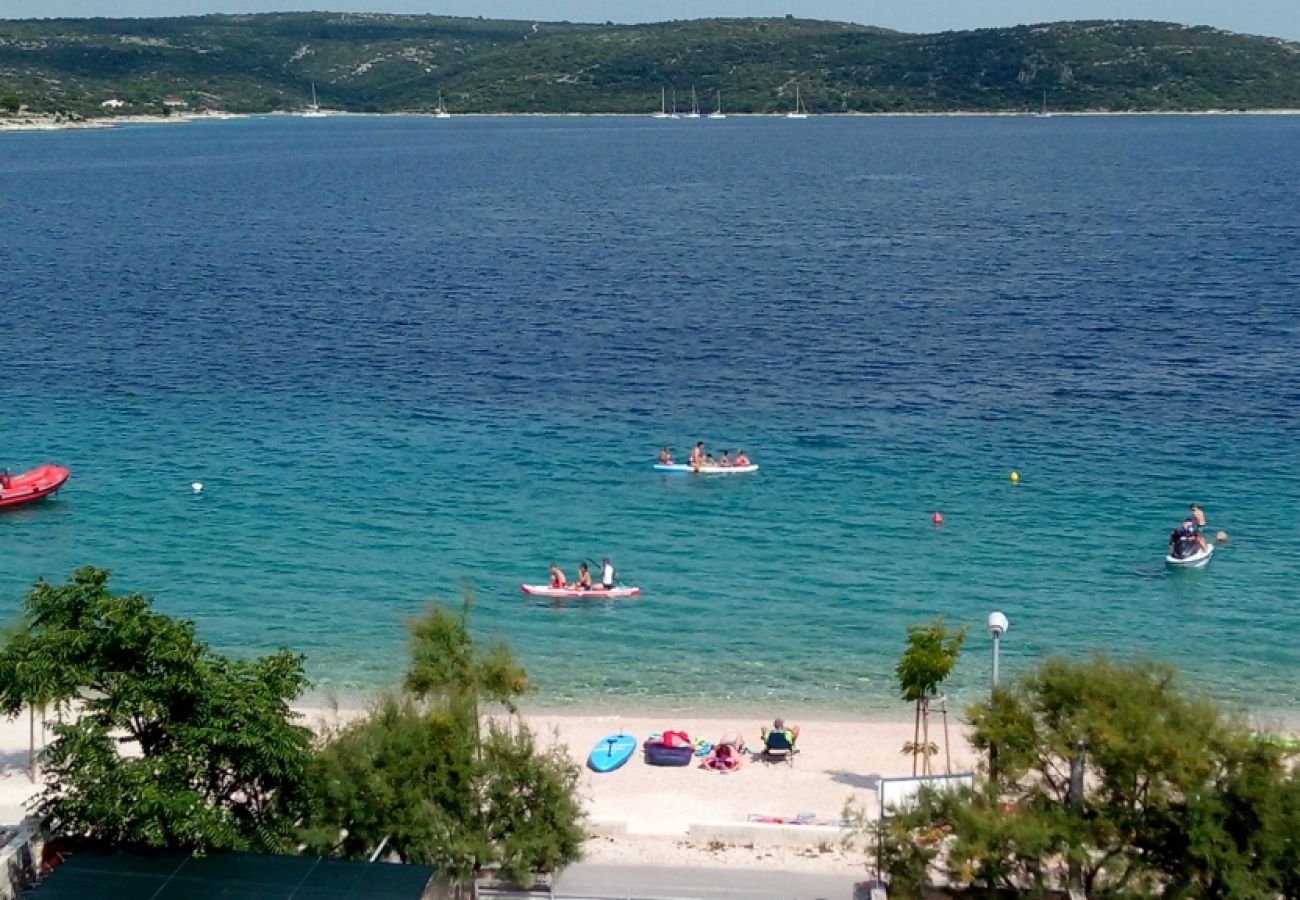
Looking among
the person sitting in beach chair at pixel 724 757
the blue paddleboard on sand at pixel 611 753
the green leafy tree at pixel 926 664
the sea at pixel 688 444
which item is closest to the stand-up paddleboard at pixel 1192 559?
the sea at pixel 688 444

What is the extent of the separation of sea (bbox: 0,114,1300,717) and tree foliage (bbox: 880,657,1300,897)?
11.3m

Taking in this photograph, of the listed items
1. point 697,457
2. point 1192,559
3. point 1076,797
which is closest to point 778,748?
point 1076,797

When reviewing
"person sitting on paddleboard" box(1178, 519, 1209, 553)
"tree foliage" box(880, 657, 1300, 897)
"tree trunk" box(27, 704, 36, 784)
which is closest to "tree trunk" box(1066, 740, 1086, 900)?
"tree foliage" box(880, 657, 1300, 897)

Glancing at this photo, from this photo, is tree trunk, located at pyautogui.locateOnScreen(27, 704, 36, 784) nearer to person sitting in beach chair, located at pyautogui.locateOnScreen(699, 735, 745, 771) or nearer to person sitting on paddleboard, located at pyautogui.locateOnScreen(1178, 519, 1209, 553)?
person sitting in beach chair, located at pyautogui.locateOnScreen(699, 735, 745, 771)

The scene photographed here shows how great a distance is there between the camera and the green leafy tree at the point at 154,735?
18.5 m

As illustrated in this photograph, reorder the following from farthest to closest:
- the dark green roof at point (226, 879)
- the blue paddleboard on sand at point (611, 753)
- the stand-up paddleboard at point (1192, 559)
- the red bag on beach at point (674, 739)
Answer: the stand-up paddleboard at point (1192, 559)
the red bag on beach at point (674, 739)
the blue paddleboard on sand at point (611, 753)
the dark green roof at point (226, 879)

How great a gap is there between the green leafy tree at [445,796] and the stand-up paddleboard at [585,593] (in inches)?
572

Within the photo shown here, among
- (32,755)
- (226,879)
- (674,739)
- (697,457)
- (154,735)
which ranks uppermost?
(154,735)

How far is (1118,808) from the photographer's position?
60.3 ft

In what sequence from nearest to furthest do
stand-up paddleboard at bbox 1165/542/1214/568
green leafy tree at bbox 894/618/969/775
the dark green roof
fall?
the dark green roof → green leafy tree at bbox 894/618/969/775 → stand-up paddleboard at bbox 1165/542/1214/568

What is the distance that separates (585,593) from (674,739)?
9505 mm

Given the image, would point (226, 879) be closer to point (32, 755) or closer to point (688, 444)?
point (32, 755)

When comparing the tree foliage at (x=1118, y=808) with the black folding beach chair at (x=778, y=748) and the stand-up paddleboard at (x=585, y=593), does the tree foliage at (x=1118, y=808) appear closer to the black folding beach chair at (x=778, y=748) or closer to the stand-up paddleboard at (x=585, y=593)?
the black folding beach chair at (x=778, y=748)

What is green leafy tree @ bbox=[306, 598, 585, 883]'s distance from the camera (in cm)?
1967
